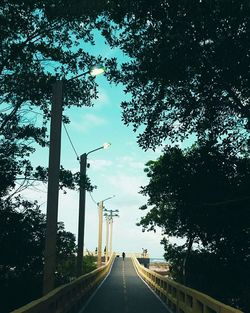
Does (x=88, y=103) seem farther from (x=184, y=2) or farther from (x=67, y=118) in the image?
(x=184, y=2)

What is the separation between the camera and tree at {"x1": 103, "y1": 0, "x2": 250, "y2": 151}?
49.8ft

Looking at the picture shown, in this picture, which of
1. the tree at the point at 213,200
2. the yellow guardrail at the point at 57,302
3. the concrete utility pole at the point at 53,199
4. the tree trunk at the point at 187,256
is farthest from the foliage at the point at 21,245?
the tree trunk at the point at 187,256

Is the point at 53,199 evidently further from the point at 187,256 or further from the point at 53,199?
the point at 187,256

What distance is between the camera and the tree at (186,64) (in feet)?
49.8

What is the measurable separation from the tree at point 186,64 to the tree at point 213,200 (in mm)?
2338

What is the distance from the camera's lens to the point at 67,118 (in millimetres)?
24359

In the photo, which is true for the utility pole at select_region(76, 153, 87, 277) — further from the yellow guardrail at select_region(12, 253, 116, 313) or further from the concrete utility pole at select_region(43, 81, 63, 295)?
the concrete utility pole at select_region(43, 81, 63, 295)

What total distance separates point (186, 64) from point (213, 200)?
7.52m

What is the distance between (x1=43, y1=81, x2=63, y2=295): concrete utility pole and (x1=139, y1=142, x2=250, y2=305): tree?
699 cm

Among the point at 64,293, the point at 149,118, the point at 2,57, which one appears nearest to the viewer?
the point at 64,293

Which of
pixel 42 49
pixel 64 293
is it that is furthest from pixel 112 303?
pixel 42 49

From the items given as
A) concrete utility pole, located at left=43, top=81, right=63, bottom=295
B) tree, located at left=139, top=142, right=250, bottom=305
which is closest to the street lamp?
concrete utility pole, located at left=43, top=81, right=63, bottom=295

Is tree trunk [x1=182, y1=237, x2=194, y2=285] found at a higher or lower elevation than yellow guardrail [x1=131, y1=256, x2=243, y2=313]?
higher

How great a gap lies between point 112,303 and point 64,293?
7125 millimetres
